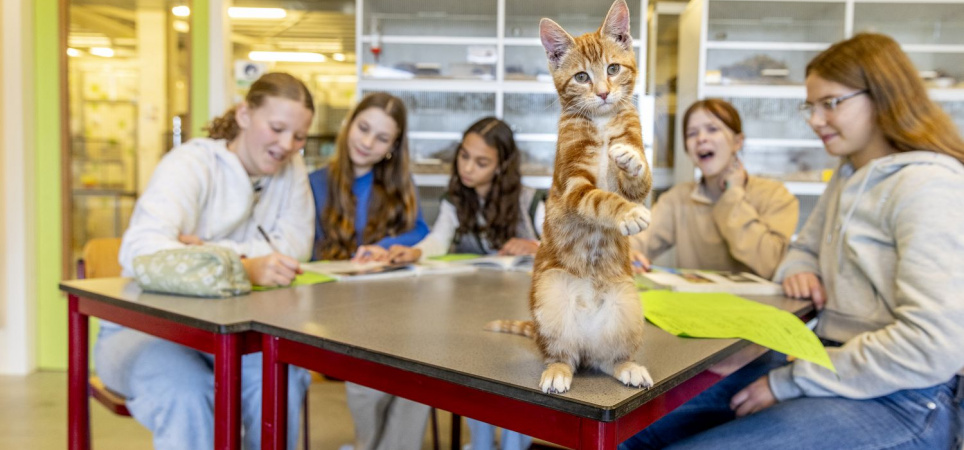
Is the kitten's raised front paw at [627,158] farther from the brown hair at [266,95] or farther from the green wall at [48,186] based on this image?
the green wall at [48,186]

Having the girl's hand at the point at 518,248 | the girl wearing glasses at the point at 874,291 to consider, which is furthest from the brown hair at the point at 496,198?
the girl wearing glasses at the point at 874,291

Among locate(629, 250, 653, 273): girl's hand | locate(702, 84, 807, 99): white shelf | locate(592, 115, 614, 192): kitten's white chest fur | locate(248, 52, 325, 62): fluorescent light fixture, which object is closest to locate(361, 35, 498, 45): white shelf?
locate(702, 84, 807, 99): white shelf

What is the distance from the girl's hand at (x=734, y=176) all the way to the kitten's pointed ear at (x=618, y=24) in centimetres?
163

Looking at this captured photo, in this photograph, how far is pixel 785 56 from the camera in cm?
366

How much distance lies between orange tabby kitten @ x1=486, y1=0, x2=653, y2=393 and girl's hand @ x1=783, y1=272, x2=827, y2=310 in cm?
86

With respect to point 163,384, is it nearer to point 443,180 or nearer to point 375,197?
point 375,197

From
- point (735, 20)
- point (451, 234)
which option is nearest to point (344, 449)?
point (451, 234)

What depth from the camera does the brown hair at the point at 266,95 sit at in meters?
1.98

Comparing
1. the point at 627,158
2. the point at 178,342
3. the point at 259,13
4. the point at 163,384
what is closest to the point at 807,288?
the point at 627,158

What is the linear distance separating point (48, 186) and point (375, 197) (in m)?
2.27

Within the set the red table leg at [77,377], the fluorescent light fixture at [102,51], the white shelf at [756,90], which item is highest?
the fluorescent light fixture at [102,51]

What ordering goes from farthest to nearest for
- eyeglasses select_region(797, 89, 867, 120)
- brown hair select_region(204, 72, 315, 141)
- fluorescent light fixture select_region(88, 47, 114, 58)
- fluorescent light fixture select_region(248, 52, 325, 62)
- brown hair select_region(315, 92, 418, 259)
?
fluorescent light fixture select_region(248, 52, 325, 62)
fluorescent light fixture select_region(88, 47, 114, 58)
brown hair select_region(315, 92, 418, 259)
brown hair select_region(204, 72, 315, 141)
eyeglasses select_region(797, 89, 867, 120)

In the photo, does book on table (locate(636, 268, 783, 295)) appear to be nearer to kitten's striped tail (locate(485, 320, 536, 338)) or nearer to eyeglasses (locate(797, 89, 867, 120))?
eyeglasses (locate(797, 89, 867, 120))

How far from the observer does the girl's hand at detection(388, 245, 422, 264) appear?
2.13 metres
